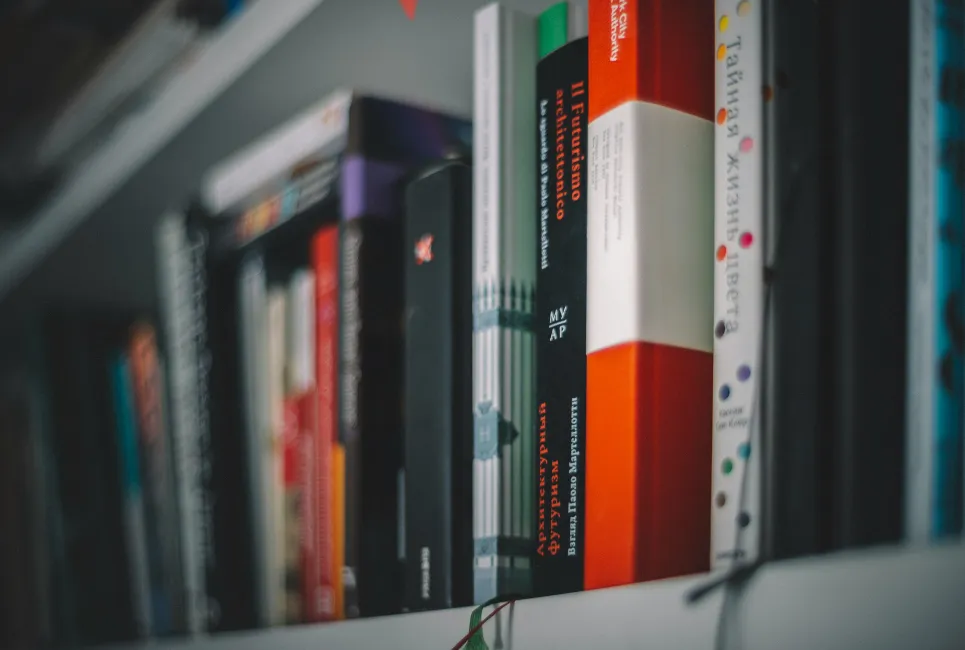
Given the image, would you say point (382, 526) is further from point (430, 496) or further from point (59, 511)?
point (59, 511)

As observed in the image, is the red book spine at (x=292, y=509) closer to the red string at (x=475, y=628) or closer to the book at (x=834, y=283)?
the red string at (x=475, y=628)

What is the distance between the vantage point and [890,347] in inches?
13.0

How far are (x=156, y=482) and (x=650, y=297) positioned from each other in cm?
78

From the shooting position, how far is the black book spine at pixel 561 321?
46 cm

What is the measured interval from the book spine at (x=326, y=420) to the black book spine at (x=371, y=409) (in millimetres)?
47

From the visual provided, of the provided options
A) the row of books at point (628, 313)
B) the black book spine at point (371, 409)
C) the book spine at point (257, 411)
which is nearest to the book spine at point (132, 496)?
the book spine at point (257, 411)

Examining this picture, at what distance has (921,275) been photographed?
33cm

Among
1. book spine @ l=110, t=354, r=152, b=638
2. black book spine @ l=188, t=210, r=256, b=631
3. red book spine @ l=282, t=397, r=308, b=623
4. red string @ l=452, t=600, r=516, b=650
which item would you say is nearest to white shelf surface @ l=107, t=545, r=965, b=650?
red string @ l=452, t=600, r=516, b=650

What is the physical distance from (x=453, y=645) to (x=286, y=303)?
1.47 feet

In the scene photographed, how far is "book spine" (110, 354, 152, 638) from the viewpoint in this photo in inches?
40.8

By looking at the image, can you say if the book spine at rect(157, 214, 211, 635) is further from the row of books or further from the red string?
the red string

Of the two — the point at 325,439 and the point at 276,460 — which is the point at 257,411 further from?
the point at 325,439

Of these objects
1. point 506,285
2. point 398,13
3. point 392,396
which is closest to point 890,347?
point 506,285

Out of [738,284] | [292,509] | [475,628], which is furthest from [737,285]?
[292,509]
